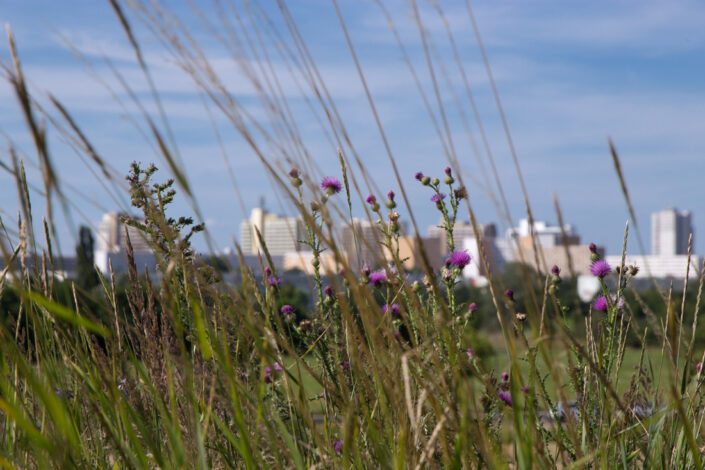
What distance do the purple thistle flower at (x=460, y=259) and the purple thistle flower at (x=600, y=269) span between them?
0.34 metres

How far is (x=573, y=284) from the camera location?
870 mm

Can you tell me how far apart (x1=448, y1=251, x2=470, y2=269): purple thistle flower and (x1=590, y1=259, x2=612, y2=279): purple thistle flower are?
0.34m

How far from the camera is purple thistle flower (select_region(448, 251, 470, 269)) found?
1.71 m

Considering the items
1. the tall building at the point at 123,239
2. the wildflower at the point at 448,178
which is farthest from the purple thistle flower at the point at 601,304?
the tall building at the point at 123,239

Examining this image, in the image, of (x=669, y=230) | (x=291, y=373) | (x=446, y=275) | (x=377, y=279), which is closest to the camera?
(x=291, y=373)

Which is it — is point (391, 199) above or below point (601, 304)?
above

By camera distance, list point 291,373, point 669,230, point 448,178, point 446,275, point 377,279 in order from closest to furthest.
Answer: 1. point 291,373
2. point 446,275
3. point 377,279
4. point 448,178
5. point 669,230

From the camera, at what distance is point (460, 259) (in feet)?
5.69

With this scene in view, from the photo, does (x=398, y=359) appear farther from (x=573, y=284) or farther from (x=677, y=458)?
(x=677, y=458)

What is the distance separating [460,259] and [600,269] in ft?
1.24

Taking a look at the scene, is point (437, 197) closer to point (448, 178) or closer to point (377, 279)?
point (448, 178)

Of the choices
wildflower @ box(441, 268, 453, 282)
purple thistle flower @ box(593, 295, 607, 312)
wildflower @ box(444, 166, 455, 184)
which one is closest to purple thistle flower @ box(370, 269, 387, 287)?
wildflower @ box(441, 268, 453, 282)

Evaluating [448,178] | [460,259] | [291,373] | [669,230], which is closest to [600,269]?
[460,259]

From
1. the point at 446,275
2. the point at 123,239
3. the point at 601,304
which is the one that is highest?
the point at 123,239
